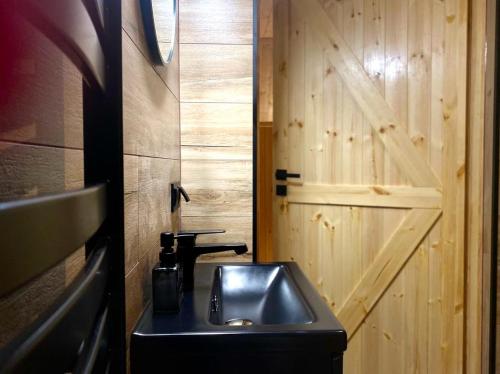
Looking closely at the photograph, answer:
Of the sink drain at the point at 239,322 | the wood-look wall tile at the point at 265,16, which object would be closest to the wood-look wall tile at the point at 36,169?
the sink drain at the point at 239,322

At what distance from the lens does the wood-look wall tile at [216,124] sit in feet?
5.66

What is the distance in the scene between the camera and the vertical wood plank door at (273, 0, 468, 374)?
2.00 metres

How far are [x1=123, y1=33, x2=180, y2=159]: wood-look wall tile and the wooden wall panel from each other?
288mm

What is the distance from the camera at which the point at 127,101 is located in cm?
85

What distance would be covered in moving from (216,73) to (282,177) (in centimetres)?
74

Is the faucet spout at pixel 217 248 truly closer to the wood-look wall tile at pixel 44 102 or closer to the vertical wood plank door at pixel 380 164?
the wood-look wall tile at pixel 44 102

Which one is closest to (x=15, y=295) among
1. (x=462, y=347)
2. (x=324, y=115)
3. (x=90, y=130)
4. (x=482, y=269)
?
(x=90, y=130)

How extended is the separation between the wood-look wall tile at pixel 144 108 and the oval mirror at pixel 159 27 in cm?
5

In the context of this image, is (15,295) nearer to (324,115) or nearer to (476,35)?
(324,115)

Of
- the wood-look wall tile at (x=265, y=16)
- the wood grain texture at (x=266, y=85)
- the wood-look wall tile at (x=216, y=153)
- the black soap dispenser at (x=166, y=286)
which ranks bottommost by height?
the black soap dispenser at (x=166, y=286)

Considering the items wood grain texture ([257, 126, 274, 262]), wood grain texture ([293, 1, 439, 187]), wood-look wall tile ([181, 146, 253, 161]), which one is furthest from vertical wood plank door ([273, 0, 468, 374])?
wood-look wall tile ([181, 146, 253, 161])

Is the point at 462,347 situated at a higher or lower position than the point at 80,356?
lower

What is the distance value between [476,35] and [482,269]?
114 cm

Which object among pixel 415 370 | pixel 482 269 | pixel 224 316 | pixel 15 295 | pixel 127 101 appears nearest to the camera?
pixel 15 295
